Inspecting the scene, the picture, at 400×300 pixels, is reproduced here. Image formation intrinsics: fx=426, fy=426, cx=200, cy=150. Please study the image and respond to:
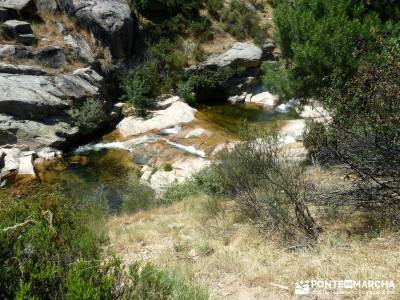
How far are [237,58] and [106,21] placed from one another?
652cm

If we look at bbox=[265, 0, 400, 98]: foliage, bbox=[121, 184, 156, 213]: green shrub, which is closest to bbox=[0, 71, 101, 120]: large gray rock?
bbox=[121, 184, 156, 213]: green shrub

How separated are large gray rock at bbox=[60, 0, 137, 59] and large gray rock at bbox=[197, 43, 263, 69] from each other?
392 cm

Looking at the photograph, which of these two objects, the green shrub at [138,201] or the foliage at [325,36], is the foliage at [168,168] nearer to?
the green shrub at [138,201]

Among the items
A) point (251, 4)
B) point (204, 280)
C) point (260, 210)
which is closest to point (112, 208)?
point (260, 210)

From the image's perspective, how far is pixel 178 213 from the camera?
26.6 feet

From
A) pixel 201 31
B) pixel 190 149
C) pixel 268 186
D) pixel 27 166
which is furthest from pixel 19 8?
pixel 268 186

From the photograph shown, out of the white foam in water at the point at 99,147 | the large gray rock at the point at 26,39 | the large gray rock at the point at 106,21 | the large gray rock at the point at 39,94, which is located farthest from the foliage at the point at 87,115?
the large gray rock at the point at 106,21

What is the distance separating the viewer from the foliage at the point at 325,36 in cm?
900

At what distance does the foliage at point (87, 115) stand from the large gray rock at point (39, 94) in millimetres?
388

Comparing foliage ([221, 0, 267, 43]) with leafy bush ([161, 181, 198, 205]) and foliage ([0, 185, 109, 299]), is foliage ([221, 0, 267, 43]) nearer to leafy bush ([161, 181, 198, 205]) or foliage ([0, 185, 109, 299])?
leafy bush ([161, 181, 198, 205])

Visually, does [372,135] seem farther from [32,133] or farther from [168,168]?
[32,133]

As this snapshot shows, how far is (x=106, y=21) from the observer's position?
64.5 feet

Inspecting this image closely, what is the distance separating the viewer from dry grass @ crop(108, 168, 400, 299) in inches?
183

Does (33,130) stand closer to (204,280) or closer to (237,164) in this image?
(237,164)
